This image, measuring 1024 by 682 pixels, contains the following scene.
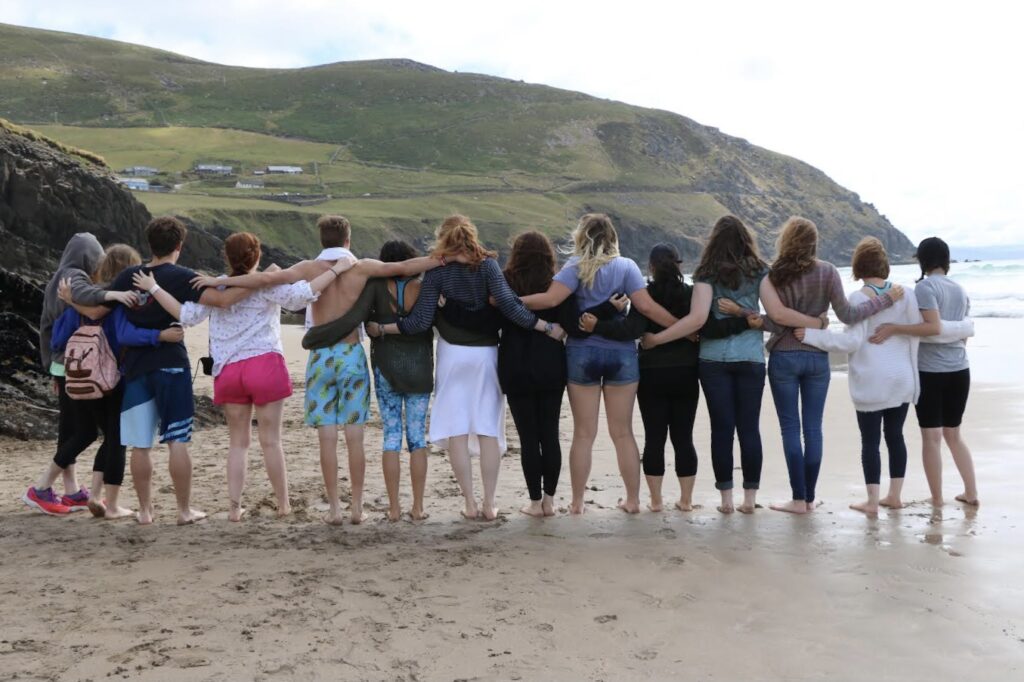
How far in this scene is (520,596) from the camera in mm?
4586

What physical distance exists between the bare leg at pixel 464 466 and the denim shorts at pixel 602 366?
906mm

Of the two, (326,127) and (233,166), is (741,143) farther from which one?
(233,166)

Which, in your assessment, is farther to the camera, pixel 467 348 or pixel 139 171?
pixel 139 171

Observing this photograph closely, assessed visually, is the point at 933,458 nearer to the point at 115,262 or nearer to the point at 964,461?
the point at 964,461

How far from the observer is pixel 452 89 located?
577 ft

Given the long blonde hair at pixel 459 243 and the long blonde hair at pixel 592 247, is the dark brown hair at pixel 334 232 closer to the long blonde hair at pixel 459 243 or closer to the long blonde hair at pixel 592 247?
the long blonde hair at pixel 459 243

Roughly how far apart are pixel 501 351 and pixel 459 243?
32.4 inches

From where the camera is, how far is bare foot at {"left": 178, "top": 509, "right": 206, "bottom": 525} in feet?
19.9

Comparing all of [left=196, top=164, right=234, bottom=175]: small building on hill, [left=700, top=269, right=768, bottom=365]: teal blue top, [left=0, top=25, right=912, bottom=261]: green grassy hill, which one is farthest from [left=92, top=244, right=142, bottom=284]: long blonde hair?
[left=196, top=164, right=234, bottom=175]: small building on hill

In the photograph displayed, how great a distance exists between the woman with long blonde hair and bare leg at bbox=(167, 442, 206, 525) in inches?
102

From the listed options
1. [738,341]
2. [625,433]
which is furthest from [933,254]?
[625,433]

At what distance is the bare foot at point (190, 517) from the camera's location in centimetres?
605

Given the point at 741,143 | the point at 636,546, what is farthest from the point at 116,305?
the point at 741,143

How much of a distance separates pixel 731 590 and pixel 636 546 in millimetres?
866
